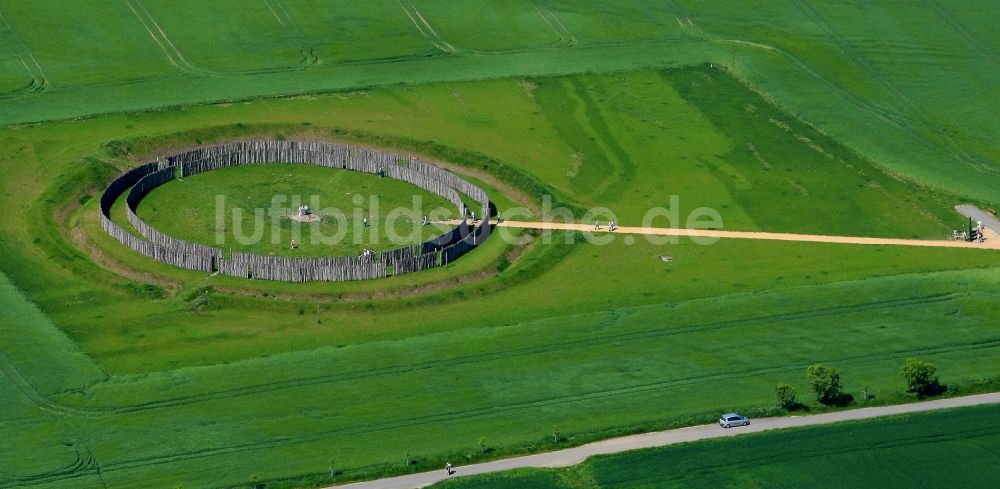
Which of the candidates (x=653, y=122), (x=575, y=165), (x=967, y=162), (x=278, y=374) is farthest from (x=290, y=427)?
(x=967, y=162)

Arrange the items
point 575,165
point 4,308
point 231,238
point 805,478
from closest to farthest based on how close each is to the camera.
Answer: point 805,478 < point 4,308 < point 231,238 < point 575,165

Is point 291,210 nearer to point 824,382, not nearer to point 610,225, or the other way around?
point 610,225

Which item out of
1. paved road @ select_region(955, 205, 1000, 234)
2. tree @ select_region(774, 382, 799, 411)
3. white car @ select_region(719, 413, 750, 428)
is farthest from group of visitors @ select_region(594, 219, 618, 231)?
white car @ select_region(719, 413, 750, 428)

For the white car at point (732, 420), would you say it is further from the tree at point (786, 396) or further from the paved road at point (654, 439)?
the tree at point (786, 396)

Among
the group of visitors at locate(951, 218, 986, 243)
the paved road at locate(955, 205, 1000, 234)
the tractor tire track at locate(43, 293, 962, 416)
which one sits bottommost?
the tractor tire track at locate(43, 293, 962, 416)

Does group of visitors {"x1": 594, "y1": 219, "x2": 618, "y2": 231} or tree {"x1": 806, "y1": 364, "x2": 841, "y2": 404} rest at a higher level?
group of visitors {"x1": 594, "y1": 219, "x2": 618, "y2": 231}

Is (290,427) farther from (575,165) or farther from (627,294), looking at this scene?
(575,165)

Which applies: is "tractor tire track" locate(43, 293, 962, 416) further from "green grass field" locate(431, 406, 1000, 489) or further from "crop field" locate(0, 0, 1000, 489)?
"green grass field" locate(431, 406, 1000, 489)
